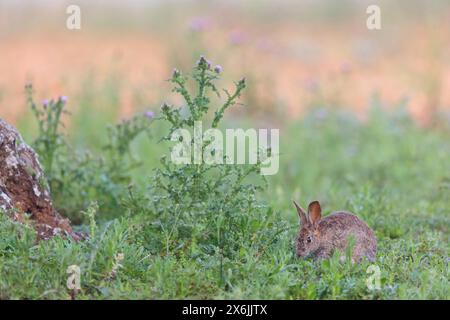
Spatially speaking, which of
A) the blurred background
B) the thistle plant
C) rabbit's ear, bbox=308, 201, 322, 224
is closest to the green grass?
the thistle plant

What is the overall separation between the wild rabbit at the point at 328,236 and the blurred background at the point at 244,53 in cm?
467

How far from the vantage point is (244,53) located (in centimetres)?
1081

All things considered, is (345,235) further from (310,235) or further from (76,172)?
(76,172)

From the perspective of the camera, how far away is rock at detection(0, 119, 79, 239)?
215 inches

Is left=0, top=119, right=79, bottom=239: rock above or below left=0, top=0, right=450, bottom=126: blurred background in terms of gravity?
below

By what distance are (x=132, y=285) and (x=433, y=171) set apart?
485 cm

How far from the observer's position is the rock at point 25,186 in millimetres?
5461

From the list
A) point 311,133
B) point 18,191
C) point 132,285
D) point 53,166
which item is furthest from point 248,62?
point 132,285

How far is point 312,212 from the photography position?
5.30 metres

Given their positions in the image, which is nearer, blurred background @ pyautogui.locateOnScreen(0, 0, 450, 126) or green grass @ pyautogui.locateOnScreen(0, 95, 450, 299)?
green grass @ pyautogui.locateOnScreen(0, 95, 450, 299)

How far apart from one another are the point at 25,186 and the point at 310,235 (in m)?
1.79

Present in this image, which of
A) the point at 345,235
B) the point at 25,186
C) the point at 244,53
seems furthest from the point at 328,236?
the point at 244,53

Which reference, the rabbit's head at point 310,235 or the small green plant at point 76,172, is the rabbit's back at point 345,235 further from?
the small green plant at point 76,172

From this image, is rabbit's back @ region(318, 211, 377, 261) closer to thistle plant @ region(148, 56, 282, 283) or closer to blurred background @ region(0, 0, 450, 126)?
thistle plant @ region(148, 56, 282, 283)
